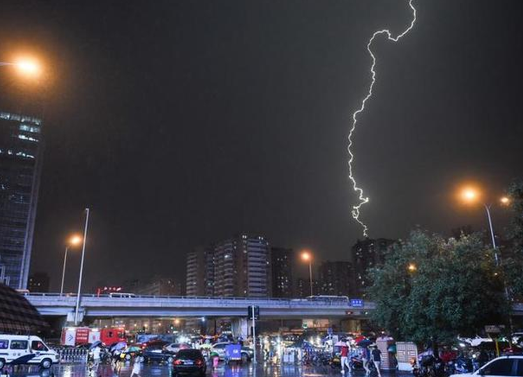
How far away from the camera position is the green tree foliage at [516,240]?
747 inches

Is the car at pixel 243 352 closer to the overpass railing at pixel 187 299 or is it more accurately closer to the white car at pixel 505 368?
the overpass railing at pixel 187 299

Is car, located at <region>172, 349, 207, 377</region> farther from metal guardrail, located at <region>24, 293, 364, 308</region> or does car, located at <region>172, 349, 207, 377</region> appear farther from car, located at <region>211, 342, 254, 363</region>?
metal guardrail, located at <region>24, 293, 364, 308</region>

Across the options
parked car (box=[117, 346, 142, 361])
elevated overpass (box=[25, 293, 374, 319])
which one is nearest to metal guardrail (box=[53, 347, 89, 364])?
parked car (box=[117, 346, 142, 361])

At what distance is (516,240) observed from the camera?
19.6 meters

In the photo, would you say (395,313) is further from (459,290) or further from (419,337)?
(459,290)

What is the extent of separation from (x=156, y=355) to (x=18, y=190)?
93520mm

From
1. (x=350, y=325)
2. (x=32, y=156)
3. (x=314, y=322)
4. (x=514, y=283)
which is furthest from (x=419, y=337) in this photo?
(x=314, y=322)

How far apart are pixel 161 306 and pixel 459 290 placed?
1968 inches

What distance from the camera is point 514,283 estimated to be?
65.9 feet

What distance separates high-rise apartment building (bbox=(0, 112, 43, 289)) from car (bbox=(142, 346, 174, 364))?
81.1 meters

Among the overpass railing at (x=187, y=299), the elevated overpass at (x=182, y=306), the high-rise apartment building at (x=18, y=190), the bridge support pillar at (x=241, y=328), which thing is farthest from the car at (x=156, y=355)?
the high-rise apartment building at (x=18, y=190)

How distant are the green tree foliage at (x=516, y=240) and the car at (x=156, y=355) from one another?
29.1 metres

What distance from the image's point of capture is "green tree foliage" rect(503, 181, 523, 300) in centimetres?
1898

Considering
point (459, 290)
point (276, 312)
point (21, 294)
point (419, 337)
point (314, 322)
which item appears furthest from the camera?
point (314, 322)
